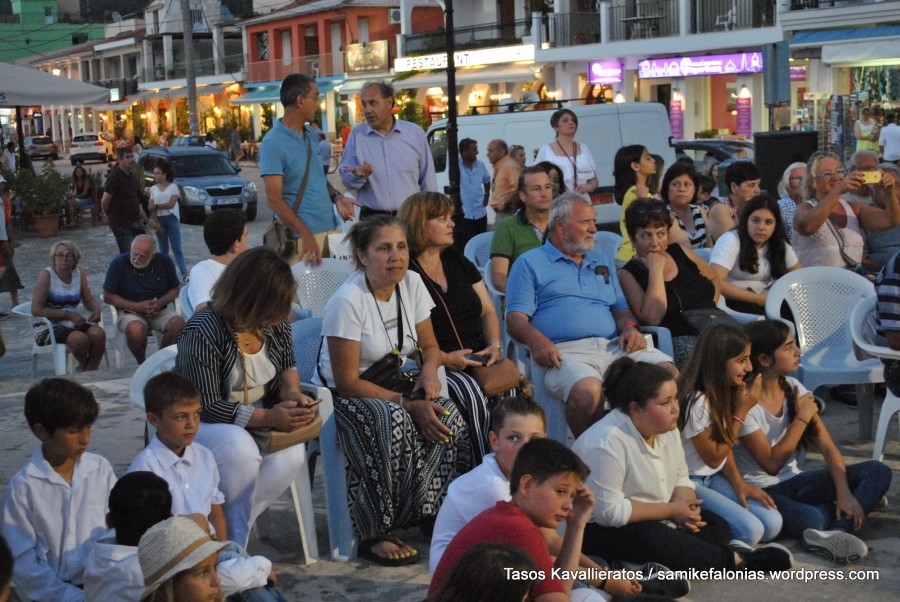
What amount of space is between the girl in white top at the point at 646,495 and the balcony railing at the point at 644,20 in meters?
31.0

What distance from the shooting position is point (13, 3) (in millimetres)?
101000

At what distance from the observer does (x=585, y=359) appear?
19.3 feet

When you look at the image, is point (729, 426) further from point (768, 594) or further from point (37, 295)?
point (37, 295)

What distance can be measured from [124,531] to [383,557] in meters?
1.37

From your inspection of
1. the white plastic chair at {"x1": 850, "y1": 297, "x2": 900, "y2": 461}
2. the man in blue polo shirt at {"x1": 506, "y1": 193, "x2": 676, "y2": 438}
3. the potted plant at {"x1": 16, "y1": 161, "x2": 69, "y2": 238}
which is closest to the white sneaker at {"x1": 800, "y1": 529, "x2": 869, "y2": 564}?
the white plastic chair at {"x1": 850, "y1": 297, "x2": 900, "y2": 461}

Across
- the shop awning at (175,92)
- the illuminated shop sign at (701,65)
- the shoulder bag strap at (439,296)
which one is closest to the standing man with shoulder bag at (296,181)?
the shoulder bag strap at (439,296)

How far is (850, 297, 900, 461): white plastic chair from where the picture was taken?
232 inches

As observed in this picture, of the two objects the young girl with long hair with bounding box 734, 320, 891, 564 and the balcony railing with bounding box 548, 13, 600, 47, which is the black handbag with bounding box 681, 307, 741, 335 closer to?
the young girl with long hair with bounding box 734, 320, 891, 564

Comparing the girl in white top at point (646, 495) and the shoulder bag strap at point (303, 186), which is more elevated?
the shoulder bag strap at point (303, 186)

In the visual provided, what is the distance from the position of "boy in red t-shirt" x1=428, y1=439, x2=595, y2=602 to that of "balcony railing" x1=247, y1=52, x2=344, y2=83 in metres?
48.0

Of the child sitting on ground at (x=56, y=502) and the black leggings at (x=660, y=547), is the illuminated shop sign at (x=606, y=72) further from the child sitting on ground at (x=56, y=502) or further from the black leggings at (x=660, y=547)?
the child sitting on ground at (x=56, y=502)

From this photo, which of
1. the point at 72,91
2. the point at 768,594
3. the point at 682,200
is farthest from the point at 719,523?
the point at 72,91

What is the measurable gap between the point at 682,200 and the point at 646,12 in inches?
1136

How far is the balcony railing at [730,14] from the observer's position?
31.2 m
